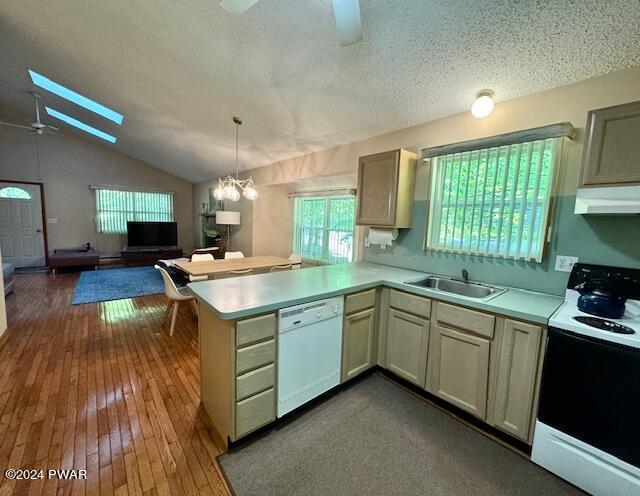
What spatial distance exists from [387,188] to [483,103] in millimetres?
943

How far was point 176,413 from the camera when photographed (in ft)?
5.98

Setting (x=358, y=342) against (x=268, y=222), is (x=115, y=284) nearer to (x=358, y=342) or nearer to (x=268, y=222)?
(x=268, y=222)

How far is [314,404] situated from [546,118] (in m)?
2.66

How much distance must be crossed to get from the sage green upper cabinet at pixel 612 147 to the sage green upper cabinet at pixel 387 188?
→ 122cm

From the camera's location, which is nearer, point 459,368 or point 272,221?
point 459,368

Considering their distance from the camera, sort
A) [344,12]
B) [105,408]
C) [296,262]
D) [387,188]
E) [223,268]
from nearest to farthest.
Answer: [344,12] → [105,408] → [387,188] → [223,268] → [296,262]

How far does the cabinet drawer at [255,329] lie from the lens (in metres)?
1.43

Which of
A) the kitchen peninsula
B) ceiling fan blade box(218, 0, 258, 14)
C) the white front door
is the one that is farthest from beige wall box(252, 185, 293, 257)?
the white front door

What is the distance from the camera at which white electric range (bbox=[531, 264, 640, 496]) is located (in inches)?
46.3

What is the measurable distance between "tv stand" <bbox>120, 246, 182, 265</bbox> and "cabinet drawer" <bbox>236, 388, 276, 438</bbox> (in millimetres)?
6731

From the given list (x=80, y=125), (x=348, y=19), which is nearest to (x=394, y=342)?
(x=348, y=19)

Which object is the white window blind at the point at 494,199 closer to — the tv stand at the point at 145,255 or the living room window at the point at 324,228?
the living room window at the point at 324,228

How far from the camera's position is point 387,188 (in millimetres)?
2498

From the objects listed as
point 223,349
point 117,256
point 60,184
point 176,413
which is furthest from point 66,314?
point 60,184
